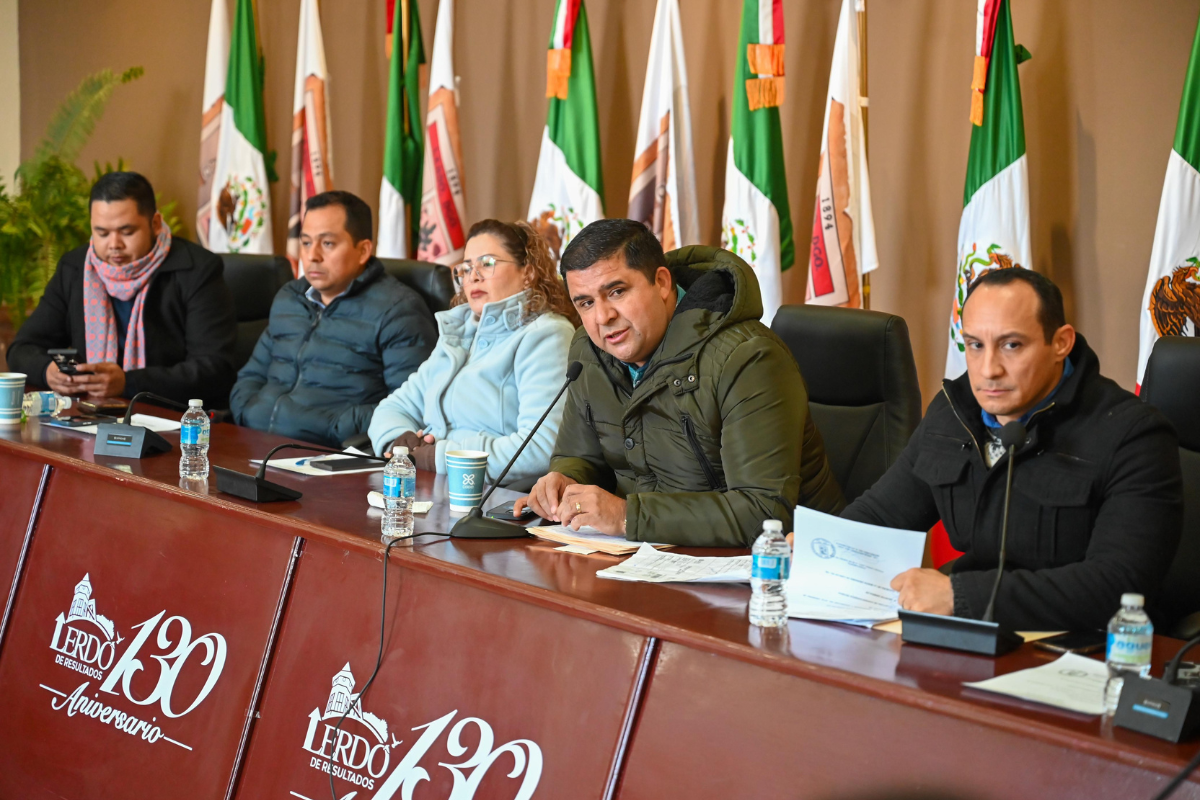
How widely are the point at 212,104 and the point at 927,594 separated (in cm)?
490

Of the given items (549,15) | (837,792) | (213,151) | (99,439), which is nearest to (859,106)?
(549,15)

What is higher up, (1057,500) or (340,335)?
(340,335)

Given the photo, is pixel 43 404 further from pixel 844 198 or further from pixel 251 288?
pixel 844 198

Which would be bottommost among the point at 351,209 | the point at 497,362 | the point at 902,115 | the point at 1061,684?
the point at 1061,684

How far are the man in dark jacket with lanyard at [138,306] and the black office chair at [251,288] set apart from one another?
285 mm

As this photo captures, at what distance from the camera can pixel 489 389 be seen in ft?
9.29

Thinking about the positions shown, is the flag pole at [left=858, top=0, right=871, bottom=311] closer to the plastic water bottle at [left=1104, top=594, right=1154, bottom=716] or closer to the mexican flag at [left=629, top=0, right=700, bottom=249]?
the mexican flag at [left=629, top=0, right=700, bottom=249]

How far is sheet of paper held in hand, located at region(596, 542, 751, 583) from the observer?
5.42ft

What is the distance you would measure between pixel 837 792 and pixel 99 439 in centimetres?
183

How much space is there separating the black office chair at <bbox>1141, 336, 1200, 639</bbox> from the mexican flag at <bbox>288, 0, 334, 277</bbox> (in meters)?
3.88

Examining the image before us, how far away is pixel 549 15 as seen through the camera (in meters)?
4.78

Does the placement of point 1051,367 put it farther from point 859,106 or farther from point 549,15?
point 549,15

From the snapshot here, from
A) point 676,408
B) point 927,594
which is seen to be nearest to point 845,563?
point 927,594

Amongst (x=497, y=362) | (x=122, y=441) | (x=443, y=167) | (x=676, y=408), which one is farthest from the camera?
(x=443, y=167)
